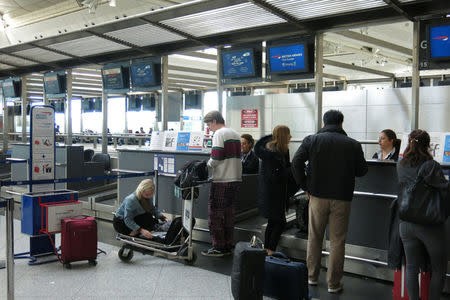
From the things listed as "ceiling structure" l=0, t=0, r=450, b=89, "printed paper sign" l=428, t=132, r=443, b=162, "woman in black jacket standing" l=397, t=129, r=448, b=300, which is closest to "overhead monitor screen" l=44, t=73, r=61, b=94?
"ceiling structure" l=0, t=0, r=450, b=89

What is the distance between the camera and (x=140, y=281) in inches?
168

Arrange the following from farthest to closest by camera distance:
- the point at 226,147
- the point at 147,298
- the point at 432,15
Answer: the point at 226,147 → the point at 432,15 → the point at 147,298

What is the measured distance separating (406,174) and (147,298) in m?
2.44

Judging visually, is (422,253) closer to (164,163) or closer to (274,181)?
(274,181)

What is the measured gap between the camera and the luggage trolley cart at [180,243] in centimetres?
476

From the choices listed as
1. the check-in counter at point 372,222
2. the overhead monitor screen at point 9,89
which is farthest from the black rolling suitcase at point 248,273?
the overhead monitor screen at point 9,89

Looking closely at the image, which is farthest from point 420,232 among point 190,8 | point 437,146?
point 190,8

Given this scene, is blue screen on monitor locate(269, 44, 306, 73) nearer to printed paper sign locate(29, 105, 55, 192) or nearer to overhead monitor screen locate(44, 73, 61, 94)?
printed paper sign locate(29, 105, 55, 192)

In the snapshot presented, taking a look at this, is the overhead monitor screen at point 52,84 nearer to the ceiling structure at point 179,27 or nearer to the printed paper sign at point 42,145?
the ceiling structure at point 179,27

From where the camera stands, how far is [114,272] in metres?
4.56

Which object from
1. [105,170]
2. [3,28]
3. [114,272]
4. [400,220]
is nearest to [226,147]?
[114,272]

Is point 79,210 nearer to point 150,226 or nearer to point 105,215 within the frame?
point 150,226

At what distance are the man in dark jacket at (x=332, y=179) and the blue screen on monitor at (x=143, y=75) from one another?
3.88 m

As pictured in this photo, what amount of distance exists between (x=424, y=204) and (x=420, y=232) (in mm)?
219
